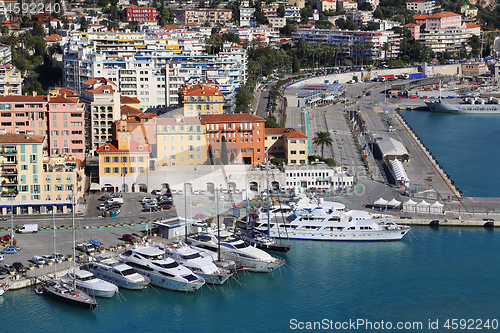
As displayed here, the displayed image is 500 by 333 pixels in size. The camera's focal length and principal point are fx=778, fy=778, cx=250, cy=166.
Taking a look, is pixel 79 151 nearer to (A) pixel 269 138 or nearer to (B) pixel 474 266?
(A) pixel 269 138

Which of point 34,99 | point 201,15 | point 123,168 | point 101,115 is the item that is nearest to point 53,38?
point 101,115

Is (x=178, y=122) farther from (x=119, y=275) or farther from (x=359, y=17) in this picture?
(x=359, y=17)

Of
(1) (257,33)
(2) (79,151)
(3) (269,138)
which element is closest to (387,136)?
(3) (269,138)

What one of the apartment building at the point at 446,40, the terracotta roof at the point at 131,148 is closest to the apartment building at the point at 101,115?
the terracotta roof at the point at 131,148

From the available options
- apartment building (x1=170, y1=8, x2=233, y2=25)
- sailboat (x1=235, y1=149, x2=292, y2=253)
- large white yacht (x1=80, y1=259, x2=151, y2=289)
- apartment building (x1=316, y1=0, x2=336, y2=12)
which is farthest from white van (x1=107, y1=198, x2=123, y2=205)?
apartment building (x1=316, y1=0, x2=336, y2=12)

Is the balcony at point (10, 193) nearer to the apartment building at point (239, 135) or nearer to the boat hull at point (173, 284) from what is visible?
the boat hull at point (173, 284)
